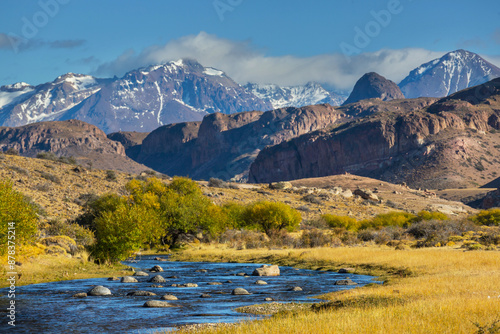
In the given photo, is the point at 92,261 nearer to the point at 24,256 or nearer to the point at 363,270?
the point at 24,256

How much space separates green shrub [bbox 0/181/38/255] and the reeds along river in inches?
122

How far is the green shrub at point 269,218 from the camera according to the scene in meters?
72.4

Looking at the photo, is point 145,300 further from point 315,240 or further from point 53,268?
point 315,240

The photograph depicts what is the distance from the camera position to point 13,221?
3020cm

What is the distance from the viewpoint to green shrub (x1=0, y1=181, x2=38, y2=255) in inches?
1156

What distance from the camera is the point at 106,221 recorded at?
40.5 meters

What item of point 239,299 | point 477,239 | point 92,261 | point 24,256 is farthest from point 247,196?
point 239,299

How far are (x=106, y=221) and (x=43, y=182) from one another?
40433 mm

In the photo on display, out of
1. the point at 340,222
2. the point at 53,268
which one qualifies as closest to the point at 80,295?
the point at 53,268

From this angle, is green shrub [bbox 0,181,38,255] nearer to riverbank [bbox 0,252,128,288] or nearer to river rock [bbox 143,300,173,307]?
riverbank [bbox 0,252,128,288]

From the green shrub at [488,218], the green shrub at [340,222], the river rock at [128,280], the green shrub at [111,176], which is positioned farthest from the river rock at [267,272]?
the green shrub at [488,218]

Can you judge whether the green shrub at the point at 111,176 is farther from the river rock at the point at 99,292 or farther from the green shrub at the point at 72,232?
the river rock at the point at 99,292

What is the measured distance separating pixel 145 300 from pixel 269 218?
1906 inches

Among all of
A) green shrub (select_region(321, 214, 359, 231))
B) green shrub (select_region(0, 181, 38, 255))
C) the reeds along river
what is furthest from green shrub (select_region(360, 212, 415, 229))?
green shrub (select_region(0, 181, 38, 255))
